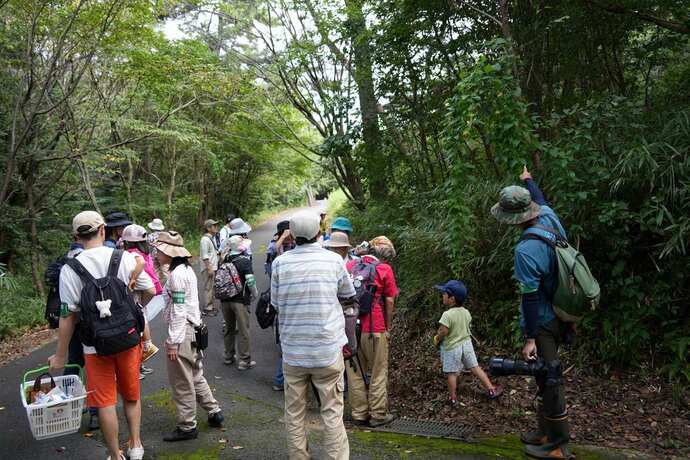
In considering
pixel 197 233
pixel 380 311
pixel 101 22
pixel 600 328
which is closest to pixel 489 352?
pixel 600 328

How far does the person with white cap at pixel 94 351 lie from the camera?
3.82 metres

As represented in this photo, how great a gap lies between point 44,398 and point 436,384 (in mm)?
4197

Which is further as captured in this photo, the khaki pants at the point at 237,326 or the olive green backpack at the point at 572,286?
the khaki pants at the point at 237,326

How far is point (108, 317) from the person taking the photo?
3.77m

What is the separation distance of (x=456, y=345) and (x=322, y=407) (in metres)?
2.30

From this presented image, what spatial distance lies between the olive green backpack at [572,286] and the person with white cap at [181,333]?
311 centimetres

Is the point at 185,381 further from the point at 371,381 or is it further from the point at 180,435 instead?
the point at 371,381

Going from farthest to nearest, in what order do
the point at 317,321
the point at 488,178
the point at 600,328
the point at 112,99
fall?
the point at 112,99, the point at 488,178, the point at 600,328, the point at 317,321

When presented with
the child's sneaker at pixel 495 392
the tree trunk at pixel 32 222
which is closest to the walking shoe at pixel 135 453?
the child's sneaker at pixel 495 392

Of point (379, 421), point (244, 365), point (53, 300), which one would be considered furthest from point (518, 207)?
point (244, 365)

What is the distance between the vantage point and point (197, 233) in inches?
981

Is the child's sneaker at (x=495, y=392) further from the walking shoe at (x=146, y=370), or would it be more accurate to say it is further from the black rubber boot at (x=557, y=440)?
the walking shoe at (x=146, y=370)

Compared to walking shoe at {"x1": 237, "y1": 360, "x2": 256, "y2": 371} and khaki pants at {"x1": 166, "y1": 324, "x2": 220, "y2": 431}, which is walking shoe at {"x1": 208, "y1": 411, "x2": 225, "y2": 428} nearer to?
khaki pants at {"x1": 166, "y1": 324, "x2": 220, "y2": 431}

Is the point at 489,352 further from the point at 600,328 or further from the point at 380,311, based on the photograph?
the point at 380,311
